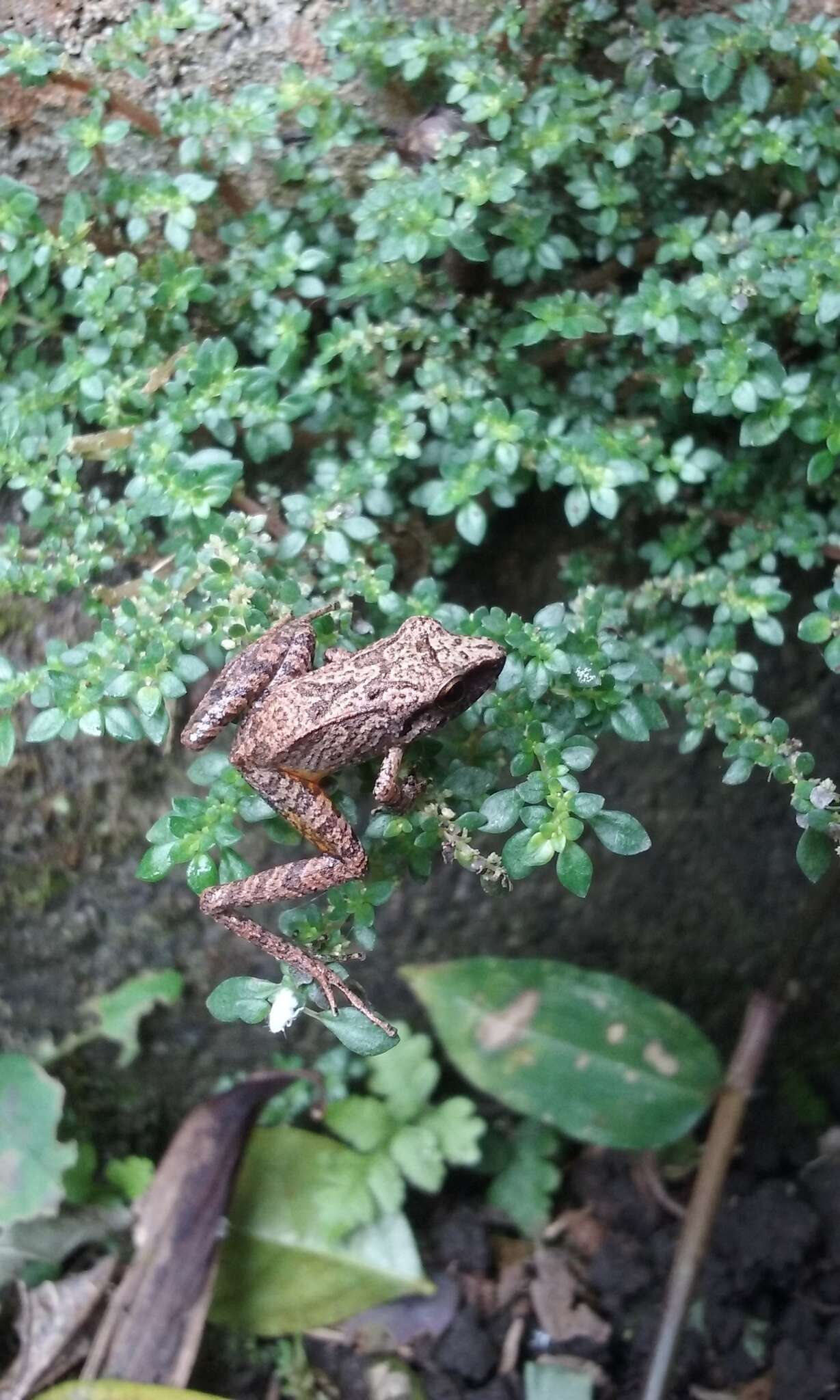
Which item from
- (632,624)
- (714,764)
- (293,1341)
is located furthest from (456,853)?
(293,1341)

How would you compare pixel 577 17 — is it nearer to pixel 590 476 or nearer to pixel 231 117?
pixel 231 117

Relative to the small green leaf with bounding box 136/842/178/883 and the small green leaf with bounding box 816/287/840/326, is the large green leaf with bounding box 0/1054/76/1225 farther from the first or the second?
the small green leaf with bounding box 816/287/840/326

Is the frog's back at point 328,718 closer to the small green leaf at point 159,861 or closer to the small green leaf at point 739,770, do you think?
the small green leaf at point 159,861

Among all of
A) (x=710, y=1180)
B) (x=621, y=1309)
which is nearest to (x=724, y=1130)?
(x=710, y=1180)

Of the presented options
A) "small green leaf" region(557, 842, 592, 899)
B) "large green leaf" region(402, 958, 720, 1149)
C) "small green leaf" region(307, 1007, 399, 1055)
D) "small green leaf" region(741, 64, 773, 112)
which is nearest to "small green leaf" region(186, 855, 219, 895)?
"small green leaf" region(307, 1007, 399, 1055)

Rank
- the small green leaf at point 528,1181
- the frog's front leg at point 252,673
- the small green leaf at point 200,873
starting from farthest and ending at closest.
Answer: the small green leaf at point 528,1181 → the frog's front leg at point 252,673 → the small green leaf at point 200,873

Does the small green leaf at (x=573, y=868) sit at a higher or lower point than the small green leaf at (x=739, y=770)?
higher

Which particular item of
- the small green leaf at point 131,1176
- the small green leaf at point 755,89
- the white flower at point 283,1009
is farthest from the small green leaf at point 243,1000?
the small green leaf at point 755,89

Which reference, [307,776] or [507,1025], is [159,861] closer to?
[307,776]
